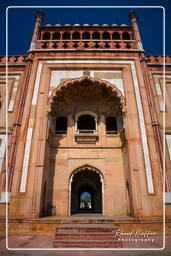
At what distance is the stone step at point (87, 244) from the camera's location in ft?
16.0

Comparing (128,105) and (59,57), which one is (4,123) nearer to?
(59,57)

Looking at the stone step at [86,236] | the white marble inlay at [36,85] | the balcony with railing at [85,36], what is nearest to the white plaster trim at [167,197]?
the stone step at [86,236]

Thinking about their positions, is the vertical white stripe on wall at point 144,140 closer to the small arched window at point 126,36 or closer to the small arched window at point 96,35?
the small arched window at point 126,36

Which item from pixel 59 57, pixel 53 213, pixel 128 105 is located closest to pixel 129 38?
pixel 59 57

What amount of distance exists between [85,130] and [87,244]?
273 inches

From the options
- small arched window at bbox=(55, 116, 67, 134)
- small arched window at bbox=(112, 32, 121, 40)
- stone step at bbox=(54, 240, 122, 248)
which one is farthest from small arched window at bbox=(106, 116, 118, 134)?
stone step at bbox=(54, 240, 122, 248)

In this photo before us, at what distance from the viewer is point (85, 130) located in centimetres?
1105

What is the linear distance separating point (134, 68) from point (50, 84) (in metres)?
5.78

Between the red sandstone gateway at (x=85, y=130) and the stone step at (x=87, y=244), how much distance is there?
1.20 feet

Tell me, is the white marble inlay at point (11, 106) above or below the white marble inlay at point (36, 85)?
below

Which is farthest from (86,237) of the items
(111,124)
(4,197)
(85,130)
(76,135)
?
(111,124)

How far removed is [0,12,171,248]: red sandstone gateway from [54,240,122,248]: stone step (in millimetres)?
367

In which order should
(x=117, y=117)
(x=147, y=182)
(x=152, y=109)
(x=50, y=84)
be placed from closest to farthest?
(x=147, y=182) → (x=152, y=109) → (x=50, y=84) → (x=117, y=117)

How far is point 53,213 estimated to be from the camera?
29.9 feet
